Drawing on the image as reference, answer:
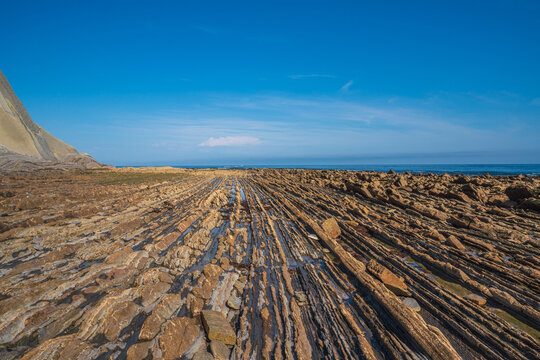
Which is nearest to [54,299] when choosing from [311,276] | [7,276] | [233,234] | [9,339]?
[9,339]

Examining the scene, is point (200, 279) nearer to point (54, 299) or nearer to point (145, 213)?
point (54, 299)

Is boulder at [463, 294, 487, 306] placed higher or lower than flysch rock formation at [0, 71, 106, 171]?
lower

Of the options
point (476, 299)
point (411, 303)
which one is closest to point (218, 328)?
point (411, 303)

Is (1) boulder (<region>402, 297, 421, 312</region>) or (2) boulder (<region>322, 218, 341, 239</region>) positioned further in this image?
(2) boulder (<region>322, 218, 341, 239</region>)

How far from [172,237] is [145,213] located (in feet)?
15.7

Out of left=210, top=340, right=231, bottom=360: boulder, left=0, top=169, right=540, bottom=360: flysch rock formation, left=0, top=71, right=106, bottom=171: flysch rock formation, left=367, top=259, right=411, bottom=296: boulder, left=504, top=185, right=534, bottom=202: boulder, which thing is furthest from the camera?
left=0, top=71, right=106, bottom=171: flysch rock formation

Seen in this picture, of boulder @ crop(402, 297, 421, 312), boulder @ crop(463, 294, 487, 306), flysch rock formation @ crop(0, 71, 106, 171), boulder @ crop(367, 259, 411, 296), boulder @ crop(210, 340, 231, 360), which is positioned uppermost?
flysch rock formation @ crop(0, 71, 106, 171)

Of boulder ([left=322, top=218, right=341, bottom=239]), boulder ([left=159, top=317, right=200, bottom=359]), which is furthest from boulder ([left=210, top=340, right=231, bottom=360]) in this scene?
boulder ([left=322, top=218, right=341, bottom=239])

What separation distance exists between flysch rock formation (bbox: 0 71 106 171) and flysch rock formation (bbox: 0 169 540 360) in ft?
129

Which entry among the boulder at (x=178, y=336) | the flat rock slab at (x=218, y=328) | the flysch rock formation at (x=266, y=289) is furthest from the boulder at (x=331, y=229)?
the boulder at (x=178, y=336)

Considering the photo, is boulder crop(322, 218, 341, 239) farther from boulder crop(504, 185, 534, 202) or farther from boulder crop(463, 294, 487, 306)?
boulder crop(504, 185, 534, 202)

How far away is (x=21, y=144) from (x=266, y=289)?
67.5 meters

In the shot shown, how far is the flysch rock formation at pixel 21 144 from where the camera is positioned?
35219 millimetres

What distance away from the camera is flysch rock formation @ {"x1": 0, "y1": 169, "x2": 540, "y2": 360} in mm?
3553
